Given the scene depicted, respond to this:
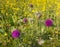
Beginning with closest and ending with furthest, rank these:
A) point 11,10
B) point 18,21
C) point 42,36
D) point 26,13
A: point 42,36, point 18,21, point 26,13, point 11,10

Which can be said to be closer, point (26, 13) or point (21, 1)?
point (26, 13)

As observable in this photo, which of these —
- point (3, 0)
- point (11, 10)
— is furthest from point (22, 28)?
point (3, 0)

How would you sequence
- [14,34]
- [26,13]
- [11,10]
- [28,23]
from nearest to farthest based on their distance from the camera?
[14,34], [28,23], [26,13], [11,10]

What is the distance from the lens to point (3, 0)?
141 inches

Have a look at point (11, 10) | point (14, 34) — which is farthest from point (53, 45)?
point (11, 10)

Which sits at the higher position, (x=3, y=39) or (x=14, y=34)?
(x=14, y=34)

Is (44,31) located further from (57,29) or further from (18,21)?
(18,21)

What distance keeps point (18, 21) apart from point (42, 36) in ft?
1.60

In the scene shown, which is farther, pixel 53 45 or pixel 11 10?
pixel 11 10

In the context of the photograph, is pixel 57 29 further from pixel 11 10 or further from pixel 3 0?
pixel 3 0

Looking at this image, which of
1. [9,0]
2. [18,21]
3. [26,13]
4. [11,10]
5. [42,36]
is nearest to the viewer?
[42,36]

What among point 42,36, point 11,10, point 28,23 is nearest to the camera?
point 42,36

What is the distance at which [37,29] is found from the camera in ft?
8.00

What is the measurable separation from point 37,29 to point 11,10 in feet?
3.42
